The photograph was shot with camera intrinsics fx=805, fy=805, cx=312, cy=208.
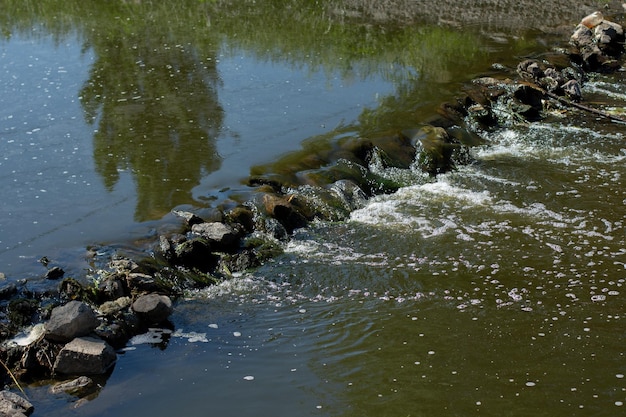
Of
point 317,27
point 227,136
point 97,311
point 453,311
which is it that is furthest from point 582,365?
point 317,27

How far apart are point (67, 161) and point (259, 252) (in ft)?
15.1

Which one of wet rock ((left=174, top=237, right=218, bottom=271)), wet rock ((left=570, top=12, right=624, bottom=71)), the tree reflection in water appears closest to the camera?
wet rock ((left=174, top=237, right=218, bottom=271))

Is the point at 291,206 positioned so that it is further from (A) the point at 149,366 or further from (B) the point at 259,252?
(A) the point at 149,366

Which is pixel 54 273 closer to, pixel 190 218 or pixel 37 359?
pixel 37 359

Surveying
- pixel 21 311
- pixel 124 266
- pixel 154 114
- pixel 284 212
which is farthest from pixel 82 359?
pixel 154 114

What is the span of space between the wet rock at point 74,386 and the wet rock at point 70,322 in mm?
592

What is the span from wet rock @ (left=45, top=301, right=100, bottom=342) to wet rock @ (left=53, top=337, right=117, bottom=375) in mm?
183

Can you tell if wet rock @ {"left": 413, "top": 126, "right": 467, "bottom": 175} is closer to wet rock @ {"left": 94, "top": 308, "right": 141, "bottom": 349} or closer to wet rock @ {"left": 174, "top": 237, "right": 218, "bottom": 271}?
wet rock @ {"left": 174, "top": 237, "right": 218, "bottom": 271}

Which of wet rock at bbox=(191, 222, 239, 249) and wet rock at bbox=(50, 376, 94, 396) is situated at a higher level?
wet rock at bbox=(191, 222, 239, 249)

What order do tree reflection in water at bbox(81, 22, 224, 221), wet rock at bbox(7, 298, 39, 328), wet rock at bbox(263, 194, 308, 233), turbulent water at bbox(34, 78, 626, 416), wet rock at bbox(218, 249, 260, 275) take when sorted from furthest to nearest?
tree reflection in water at bbox(81, 22, 224, 221)
wet rock at bbox(263, 194, 308, 233)
wet rock at bbox(218, 249, 260, 275)
wet rock at bbox(7, 298, 39, 328)
turbulent water at bbox(34, 78, 626, 416)

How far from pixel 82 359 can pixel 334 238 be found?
4.62 m

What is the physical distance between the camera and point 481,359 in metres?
8.84

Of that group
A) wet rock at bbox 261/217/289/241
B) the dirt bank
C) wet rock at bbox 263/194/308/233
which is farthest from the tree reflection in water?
the dirt bank

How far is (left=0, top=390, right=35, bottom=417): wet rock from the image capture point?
25.3 ft
